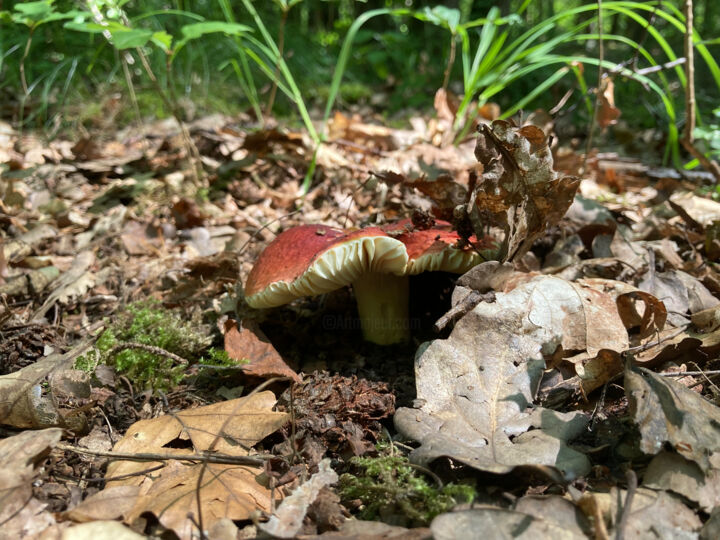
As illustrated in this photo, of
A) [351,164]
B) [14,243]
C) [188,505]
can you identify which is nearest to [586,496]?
[188,505]

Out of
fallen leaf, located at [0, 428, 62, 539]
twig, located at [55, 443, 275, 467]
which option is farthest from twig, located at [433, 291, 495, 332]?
fallen leaf, located at [0, 428, 62, 539]

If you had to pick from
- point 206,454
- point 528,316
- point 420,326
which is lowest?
point 420,326

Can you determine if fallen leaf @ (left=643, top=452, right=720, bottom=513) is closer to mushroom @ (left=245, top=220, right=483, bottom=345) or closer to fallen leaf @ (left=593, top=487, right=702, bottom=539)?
fallen leaf @ (left=593, top=487, right=702, bottom=539)

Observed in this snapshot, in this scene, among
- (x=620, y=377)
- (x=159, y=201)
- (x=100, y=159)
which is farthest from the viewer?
(x=100, y=159)

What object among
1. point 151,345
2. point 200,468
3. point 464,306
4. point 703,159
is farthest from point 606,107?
point 200,468

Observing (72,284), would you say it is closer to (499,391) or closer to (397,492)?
(397,492)

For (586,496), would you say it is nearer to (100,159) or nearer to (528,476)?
(528,476)
